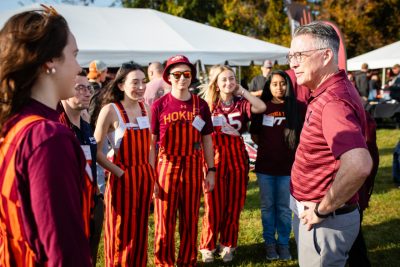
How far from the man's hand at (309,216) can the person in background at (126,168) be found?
5.15 feet

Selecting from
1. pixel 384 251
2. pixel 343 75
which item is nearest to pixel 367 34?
pixel 384 251

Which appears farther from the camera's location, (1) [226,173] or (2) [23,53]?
(1) [226,173]

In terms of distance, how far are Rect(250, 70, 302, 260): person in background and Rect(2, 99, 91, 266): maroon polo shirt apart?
3090 millimetres

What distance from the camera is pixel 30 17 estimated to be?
4.62ft

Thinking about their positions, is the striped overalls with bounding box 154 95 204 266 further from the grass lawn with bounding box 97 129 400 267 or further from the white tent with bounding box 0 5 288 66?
the white tent with bounding box 0 5 288 66

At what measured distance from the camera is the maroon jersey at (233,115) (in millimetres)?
4375

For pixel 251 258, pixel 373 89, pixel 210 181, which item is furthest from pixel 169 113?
pixel 373 89

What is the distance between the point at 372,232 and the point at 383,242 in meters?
0.32

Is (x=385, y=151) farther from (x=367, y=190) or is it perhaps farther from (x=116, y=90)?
(x=116, y=90)

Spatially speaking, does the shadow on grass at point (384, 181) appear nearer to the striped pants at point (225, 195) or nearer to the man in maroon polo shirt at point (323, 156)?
the striped pants at point (225, 195)

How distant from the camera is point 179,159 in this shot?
383 centimetres

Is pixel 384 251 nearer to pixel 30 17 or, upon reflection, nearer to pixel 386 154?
pixel 30 17

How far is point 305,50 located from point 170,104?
1833 mm

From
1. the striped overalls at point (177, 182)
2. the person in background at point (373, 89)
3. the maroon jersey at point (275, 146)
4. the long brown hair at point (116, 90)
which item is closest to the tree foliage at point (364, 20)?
the person in background at point (373, 89)
